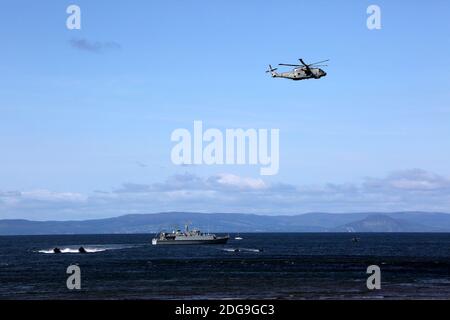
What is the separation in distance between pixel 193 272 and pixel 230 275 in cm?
909

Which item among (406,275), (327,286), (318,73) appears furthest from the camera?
(406,275)

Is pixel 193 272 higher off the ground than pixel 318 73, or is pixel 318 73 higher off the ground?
pixel 318 73

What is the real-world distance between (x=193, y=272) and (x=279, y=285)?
26.0 m
